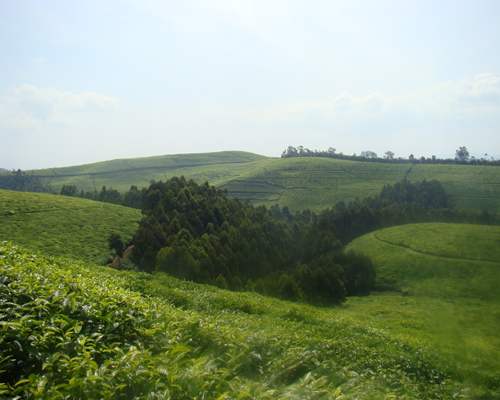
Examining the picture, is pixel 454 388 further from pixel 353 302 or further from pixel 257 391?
pixel 353 302

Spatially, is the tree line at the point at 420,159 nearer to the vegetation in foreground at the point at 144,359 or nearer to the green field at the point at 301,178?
the green field at the point at 301,178

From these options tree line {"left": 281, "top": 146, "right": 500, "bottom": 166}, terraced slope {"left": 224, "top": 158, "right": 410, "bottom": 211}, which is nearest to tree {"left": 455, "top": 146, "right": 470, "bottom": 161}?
tree line {"left": 281, "top": 146, "right": 500, "bottom": 166}

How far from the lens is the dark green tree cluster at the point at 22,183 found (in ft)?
438

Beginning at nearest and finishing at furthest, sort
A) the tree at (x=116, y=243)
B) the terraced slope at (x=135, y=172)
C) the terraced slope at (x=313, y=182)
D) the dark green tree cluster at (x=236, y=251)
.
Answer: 1. the dark green tree cluster at (x=236, y=251)
2. the tree at (x=116, y=243)
3. the terraced slope at (x=313, y=182)
4. the terraced slope at (x=135, y=172)

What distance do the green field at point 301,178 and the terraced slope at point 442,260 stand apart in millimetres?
59510

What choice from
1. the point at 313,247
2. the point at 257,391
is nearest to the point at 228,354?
the point at 257,391

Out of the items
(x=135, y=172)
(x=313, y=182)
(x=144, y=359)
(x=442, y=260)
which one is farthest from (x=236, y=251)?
(x=135, y=172)

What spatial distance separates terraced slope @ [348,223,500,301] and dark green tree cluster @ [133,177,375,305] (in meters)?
3.63

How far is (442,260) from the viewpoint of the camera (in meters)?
33.7

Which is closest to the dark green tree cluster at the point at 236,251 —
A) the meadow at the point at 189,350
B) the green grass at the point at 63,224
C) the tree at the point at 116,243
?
the tree at the point at 116,243

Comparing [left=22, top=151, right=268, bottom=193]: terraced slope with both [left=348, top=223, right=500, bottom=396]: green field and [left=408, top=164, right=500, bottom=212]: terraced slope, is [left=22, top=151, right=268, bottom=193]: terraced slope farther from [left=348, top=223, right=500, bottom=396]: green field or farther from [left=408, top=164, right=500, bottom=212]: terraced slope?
[left=348, top=223, right=500, bottom=396]: green field

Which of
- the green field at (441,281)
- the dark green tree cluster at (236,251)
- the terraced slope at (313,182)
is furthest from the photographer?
the terraced slope at (313,182)

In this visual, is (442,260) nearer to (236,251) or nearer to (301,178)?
(236,251)

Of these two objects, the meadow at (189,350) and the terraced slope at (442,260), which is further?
the terraced slope at (442,260)
